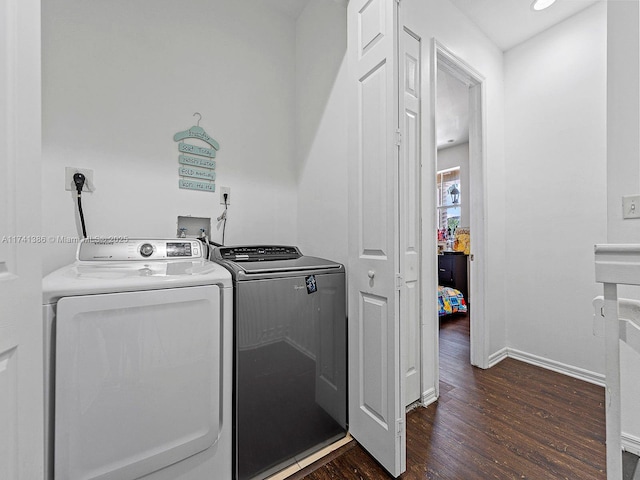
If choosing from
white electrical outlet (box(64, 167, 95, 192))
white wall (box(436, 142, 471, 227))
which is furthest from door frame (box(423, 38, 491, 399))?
white wall (box(436, 142, 471, 227))

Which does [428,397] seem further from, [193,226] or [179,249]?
[193,226]

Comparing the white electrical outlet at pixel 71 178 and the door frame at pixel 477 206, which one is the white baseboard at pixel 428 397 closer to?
the door frame at pixel 477 206

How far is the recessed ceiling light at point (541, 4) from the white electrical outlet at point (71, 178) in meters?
3.27

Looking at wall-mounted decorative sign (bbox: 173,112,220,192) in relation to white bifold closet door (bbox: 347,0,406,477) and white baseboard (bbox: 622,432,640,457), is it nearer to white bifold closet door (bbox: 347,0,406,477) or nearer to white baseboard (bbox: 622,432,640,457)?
white bifold closet door (bbox: 347,0,406,477)

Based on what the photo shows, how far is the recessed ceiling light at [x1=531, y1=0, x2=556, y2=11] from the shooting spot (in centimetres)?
206

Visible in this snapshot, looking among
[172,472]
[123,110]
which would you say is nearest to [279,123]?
[123,110]

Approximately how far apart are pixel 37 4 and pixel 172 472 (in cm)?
157

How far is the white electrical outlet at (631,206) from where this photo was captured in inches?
51.2

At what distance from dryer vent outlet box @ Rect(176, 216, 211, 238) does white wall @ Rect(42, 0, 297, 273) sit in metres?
0.04

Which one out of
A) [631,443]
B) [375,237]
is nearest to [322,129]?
[375,237]

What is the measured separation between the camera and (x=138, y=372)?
98 cm

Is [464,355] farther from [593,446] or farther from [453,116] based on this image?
[453,116]

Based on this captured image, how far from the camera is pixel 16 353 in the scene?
2.21 feet

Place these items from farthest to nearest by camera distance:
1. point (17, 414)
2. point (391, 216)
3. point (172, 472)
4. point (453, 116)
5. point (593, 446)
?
point (453, 116), point (593, 446), point (391, 216), point (172, 472), point (17, 414)
